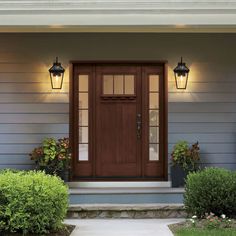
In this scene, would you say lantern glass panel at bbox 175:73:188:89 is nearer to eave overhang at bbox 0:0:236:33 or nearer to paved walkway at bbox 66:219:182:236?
eave overhang at bbox 0:0:236:33

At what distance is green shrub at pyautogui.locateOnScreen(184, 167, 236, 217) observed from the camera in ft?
20.2

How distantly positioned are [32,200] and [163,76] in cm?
362

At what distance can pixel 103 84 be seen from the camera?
823 cm

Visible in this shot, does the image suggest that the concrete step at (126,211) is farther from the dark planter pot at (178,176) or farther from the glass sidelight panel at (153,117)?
the glass sidelight panel at (153,117)

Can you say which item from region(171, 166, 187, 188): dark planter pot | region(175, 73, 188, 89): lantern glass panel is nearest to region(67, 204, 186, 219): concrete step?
region(171, 166, 187, 188): dark planter pot

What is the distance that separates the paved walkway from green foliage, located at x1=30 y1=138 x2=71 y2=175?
1096 mm

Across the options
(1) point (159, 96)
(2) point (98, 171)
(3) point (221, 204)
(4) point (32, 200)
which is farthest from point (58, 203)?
(1) point (159, 96)

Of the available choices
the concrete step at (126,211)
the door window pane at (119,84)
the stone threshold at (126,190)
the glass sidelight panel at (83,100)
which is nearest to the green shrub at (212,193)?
the concrete step at (126,211)

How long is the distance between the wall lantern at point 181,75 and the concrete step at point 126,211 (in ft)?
6.70

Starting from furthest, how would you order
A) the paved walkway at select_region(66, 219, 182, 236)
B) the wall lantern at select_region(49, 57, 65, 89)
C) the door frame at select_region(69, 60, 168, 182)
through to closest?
the door frame at select_region(69, 60, 168, 182), the wall lantern at select_region(49, 57, 65, 89), the paved walkway at select_region(66, 219, 182, 236)

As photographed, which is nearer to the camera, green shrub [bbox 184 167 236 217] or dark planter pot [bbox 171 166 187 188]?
green shrub [bbox 184 167 236 217]

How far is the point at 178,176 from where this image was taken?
7773 mm

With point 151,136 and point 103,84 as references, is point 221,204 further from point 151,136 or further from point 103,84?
point 103,84

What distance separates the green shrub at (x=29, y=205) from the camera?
5395mm
